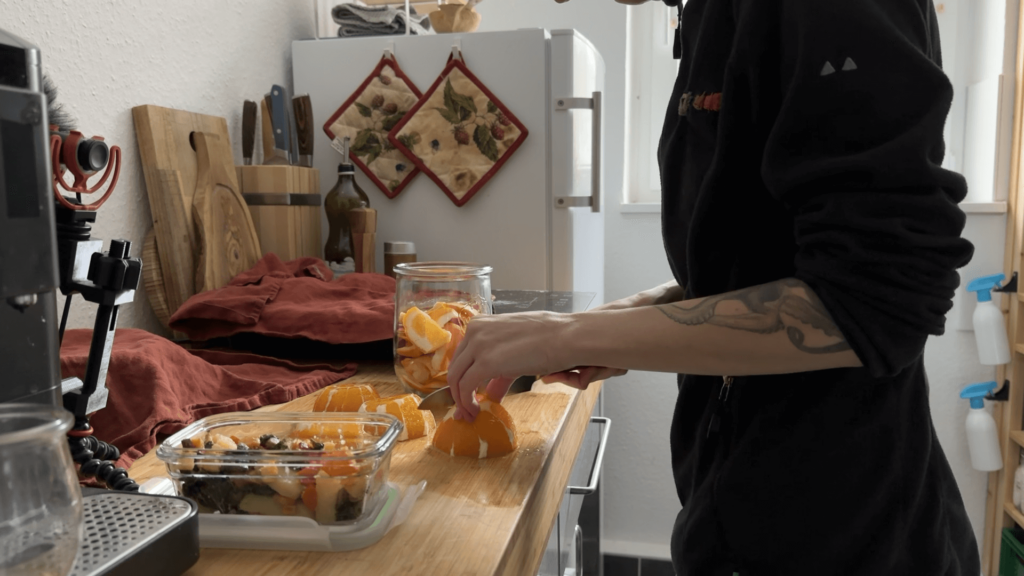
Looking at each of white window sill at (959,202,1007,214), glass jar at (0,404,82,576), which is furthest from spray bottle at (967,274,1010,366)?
glass jar at (0,404,82,576)

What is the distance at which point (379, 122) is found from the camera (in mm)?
Result: 1732

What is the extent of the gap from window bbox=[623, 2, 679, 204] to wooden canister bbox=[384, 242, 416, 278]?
107cm

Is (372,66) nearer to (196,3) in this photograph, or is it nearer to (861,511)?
(196,3)

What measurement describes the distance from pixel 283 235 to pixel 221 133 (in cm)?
23

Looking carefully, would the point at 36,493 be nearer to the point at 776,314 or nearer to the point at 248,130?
the point at 776,314

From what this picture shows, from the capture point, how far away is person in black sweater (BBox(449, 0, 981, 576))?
1.77ft

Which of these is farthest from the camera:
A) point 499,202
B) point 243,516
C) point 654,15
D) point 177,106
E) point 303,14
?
point 654,15

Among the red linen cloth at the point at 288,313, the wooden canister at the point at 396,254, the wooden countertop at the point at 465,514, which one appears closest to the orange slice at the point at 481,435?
the wooden countertop at the point at 465,514

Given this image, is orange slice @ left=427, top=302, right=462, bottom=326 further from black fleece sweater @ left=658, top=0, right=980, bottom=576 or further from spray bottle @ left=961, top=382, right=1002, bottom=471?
spray bottle @ left=961, top=382, right=1002, bottom=471

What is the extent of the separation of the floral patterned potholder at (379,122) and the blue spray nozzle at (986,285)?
161 centimetres

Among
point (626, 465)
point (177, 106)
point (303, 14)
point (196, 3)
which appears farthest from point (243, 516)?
point (626, 465)

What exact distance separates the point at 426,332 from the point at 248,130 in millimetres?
857

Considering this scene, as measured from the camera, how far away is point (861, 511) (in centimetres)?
66

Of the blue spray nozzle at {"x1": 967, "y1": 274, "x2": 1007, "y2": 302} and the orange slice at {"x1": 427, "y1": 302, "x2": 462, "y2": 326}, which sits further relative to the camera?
the blue spray nozzle at {"x1": 967, "y1": 274, "x2": 1007, "y2": 302}
